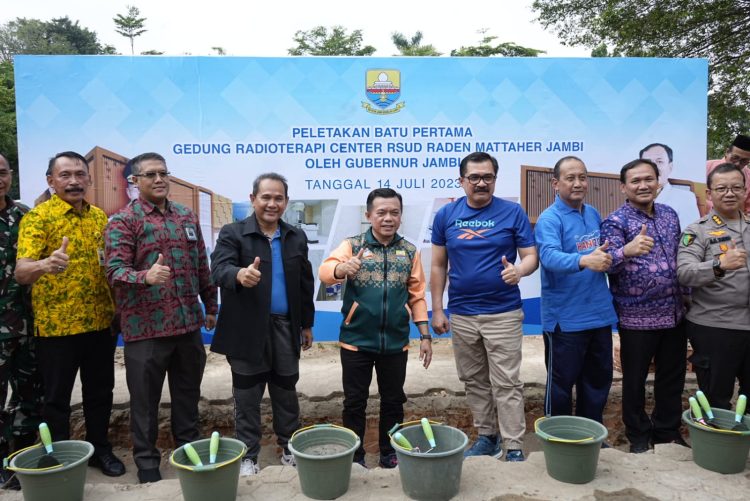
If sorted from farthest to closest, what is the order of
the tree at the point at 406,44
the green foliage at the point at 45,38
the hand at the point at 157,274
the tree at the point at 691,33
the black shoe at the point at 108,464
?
the green foliage at the point at 45,38 → the tree at the point at 406,44 → the tree at the point at 691,33 → the black shoe at the point at 108,464 → the hand at the point at 157,274

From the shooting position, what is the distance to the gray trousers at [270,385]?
115 inches

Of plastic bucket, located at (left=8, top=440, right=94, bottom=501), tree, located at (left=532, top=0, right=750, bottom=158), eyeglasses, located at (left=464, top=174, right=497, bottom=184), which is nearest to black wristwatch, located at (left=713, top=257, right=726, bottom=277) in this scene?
eyeglasses, located at (left=464, top=174, right=497, bottom=184)

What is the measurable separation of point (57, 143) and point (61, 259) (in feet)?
6.57

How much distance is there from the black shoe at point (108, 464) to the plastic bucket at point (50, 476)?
0.68m

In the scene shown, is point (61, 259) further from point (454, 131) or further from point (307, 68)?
point (454, 131)

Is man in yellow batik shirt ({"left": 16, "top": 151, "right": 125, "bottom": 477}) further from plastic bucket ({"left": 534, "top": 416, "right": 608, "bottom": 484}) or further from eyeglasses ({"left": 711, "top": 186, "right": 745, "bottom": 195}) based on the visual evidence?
eyeglasses ({"left": 711, "top": 186, "right": 745, "bottom": 195})

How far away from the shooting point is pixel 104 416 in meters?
3.05

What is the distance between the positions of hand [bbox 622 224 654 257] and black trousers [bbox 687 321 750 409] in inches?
24.0

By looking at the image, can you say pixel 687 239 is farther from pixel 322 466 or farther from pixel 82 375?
pixel 82 375

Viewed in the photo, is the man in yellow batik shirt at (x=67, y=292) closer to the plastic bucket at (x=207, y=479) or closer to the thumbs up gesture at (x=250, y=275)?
the thumbs up gesture at (x=250, y=275)

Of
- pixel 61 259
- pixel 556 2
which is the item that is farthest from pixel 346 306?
pixel 556 2

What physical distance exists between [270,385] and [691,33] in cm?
1159

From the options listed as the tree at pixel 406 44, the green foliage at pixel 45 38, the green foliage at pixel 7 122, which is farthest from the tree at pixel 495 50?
the green foliage at pixel 45 38

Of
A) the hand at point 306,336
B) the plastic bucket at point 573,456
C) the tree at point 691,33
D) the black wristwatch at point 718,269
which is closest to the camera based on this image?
the plastic bucket at point 573,456
